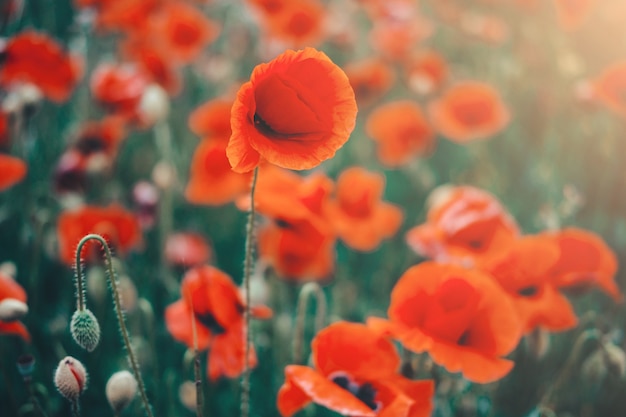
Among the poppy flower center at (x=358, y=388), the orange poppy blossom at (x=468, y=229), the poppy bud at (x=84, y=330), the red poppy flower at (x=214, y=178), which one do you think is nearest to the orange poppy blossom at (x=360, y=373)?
the poppy flower center at (x=358, y=388)

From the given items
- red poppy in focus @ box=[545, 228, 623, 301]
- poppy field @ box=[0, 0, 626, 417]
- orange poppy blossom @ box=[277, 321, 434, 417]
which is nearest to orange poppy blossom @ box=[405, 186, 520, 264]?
poppy field @ box=[0, 0, 626, 417]

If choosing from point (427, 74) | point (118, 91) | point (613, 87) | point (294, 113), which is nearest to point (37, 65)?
point (118, 91)

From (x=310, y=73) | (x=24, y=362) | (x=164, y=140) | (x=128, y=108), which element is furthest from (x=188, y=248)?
(x=310, y=73)

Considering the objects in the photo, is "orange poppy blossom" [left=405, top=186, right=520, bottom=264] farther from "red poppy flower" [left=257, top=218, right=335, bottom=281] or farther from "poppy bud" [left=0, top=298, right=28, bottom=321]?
"poppy bud" [left=0, top=298, right=28, bottom=321]

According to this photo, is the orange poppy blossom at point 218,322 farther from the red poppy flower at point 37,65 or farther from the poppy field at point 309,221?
the red poppy flower at point 37,65

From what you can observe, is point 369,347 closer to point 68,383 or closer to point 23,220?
point 68,383
